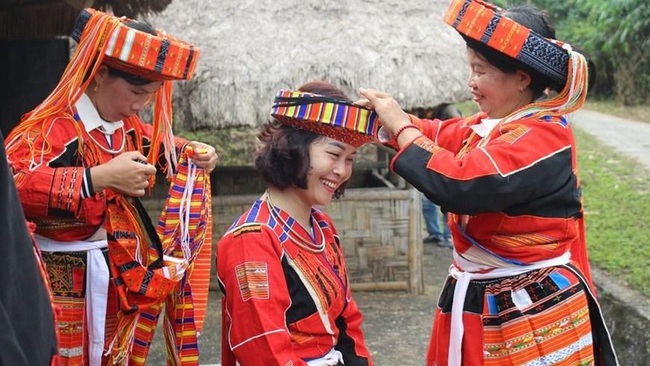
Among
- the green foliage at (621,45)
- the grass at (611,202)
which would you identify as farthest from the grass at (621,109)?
the grass at (611,202)

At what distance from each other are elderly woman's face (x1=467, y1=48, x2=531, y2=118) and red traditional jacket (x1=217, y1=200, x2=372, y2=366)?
2.24 ft

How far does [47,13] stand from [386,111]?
12.8 feet

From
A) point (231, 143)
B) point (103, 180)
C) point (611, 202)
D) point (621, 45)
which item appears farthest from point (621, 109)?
point (103, 180)

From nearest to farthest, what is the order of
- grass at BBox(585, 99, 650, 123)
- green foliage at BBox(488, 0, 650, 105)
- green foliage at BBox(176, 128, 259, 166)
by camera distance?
green foliage at BBox(176, 128, 259, 166), grass at BBox(585, 99, 650, 123), green foliage at BBox(488, 0, 650, 105)

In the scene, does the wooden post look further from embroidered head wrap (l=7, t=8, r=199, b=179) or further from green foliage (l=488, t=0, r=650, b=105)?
green foliage (l=488, t=0, r=650, b=105)

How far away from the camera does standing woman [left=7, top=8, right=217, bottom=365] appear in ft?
8.84

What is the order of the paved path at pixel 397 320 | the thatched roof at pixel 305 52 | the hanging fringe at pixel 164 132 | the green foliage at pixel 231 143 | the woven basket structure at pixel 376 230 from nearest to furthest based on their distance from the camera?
the hanging fringe at pixel 164 132 → the paved path at pixel 397 320 → the thatched roof at pixel 305 52 → the woven basket structure at pixel 376 230 → the green foliage at pixel 231 143

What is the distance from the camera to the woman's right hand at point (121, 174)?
2.62 m

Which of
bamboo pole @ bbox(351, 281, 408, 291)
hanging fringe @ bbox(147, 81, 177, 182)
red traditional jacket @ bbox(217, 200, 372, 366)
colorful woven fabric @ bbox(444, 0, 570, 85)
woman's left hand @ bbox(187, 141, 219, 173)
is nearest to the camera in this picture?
red traditional jacket @ bbox(217, 200, 372, 366)

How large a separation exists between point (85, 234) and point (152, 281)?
285 millimetres

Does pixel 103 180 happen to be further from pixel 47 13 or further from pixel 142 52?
pixel 47 13

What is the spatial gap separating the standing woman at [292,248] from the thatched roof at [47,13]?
2.96 metres

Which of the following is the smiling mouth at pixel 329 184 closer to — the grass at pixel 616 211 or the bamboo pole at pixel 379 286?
the grass at pixel 616 211

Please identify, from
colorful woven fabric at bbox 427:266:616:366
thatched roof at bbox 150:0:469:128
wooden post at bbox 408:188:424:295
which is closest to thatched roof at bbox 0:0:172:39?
thatched roof at bbox 150:0:469:128
